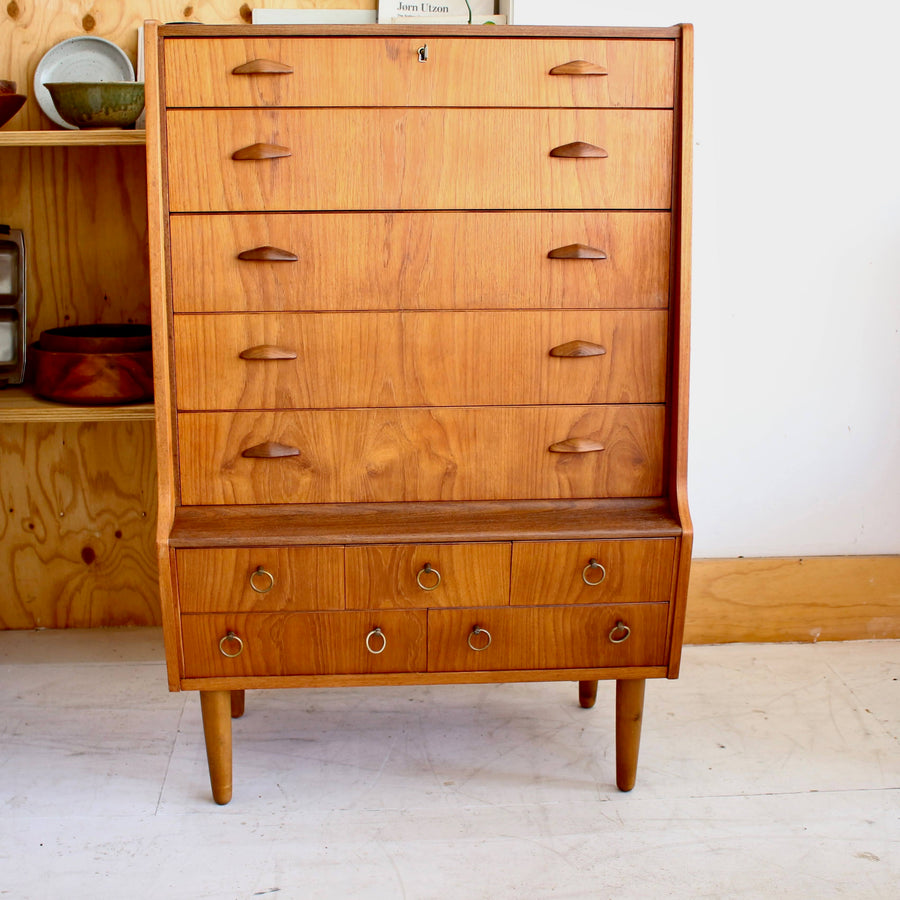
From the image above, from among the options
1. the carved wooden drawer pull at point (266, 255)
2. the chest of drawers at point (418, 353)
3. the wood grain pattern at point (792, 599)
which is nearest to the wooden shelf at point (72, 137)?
the chest of drawers at point (418, 353)

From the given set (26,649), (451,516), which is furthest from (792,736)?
(26,649)

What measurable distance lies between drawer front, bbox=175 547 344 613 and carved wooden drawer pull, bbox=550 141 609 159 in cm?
77

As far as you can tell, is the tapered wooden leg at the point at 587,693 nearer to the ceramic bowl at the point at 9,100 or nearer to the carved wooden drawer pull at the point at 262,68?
the carved wooden drawer pull at the point at 262,68

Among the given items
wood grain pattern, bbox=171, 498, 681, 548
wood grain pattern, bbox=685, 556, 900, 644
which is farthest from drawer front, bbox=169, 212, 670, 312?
wood grain pattern, bbox=685, 556, 900, 644

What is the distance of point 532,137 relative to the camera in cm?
169

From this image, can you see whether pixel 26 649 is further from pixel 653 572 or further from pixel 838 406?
pixel 838 406

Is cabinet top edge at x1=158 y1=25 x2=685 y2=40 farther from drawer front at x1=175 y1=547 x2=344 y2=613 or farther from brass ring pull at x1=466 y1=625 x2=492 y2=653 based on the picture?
brass ring pull at x1=466 y1=625 x2=492 y2=653

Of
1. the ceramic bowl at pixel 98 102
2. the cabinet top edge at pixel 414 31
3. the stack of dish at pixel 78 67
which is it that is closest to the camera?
the cabinet top edge at pixel 414 31

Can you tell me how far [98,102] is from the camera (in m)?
2.00

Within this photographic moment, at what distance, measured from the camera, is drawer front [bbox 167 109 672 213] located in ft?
→ 5.44

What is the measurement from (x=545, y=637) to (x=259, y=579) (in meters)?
0.52

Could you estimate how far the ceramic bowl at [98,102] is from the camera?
6.52ft

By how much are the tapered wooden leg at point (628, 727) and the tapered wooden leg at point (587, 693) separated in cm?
28

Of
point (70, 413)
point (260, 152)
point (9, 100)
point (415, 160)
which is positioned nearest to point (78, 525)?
point (70, 413)
